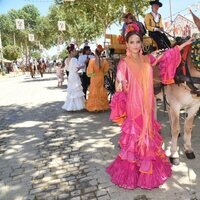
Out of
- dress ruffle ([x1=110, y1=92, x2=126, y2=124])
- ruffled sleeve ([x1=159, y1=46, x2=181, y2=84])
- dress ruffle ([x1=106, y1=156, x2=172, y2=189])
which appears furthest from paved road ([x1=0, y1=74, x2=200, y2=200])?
ruffled sleeve ([x1=159, y1=46, x2=181, y2=84])

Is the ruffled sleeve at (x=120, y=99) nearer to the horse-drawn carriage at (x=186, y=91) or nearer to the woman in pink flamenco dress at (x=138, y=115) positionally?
the woman in pink flamenco dress at (x=138, y=115)

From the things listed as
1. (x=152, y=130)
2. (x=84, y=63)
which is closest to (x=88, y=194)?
(x=152, y=130)

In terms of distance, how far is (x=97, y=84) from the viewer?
10727mm

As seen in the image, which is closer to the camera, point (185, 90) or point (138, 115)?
point (138, 115)

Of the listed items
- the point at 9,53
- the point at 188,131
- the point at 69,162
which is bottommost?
the point at 69,162

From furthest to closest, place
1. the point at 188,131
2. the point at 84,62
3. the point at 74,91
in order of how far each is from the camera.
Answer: the point at 84,62 < the point at 74,91 < the point at 188,131

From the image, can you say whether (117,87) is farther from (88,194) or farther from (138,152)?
(88,194)

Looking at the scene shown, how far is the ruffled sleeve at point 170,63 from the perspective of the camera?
4508 millimetres

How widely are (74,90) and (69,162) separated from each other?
537cm

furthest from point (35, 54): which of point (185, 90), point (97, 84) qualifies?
point (185, 90)

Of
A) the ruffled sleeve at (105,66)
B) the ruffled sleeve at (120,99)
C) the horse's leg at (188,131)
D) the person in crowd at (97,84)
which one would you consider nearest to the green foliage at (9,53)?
the person in crowd at (97,84)

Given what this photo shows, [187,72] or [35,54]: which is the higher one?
[35,54]

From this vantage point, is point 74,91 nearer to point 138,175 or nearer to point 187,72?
point 187,72

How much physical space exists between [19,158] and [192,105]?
11.1 ft
